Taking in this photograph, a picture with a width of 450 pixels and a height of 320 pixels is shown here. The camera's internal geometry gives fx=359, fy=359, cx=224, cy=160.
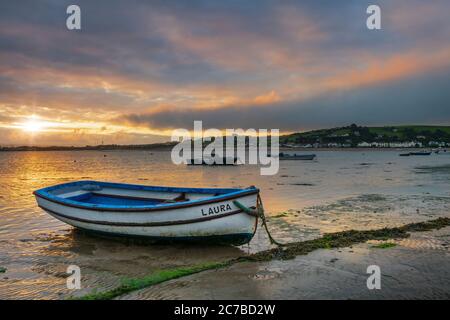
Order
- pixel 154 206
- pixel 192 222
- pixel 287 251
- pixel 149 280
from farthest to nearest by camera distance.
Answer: pixel 154 206 → pixel 192 222 → pixel 287 251 → pixel 149 280

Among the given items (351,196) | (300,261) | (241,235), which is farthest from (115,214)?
(351,196)

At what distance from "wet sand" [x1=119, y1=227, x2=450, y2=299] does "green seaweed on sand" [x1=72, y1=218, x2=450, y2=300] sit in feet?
0.89

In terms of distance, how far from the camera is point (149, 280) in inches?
323

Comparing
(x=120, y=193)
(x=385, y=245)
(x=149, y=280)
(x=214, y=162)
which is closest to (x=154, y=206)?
(x=149, y=280)

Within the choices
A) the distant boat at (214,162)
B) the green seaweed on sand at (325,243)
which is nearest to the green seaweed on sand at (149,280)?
the green seaweed on sand at (325,243)

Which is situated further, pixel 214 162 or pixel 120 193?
pixel 214 162

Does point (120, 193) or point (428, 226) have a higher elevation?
point (120, 193)

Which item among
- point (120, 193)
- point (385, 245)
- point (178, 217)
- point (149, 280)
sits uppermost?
point (120, 193)

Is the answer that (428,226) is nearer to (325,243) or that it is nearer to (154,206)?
(325,243)

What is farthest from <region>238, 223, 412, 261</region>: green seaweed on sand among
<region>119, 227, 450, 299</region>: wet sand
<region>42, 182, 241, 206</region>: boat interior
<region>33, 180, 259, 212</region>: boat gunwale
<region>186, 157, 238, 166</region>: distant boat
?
<region>186, 157, 238, 166</region>: distant boat

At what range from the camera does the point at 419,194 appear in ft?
78.0

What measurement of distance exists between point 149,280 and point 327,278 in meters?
4.01

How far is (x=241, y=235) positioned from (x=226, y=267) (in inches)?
76.0

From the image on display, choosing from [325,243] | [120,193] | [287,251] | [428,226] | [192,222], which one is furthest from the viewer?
[120,193]
